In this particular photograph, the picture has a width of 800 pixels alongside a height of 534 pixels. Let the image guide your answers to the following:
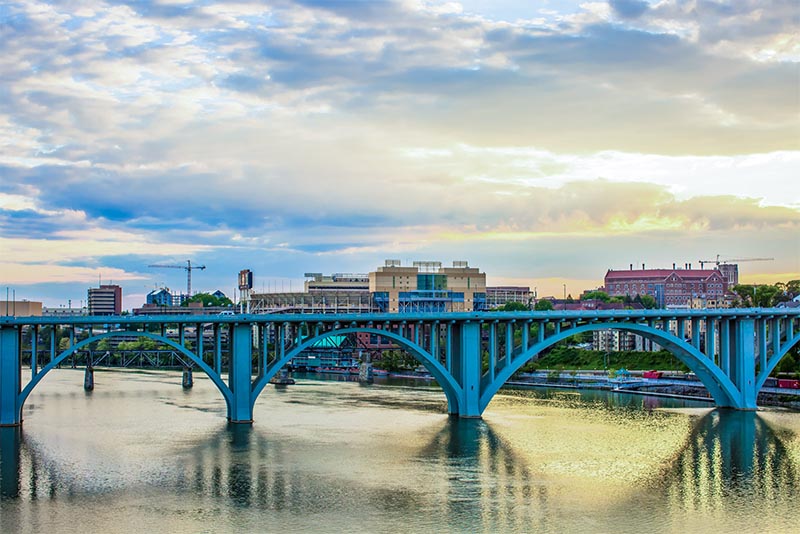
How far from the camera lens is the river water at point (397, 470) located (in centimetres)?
4094

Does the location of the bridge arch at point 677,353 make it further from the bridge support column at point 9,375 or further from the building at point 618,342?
the building at point 618,342

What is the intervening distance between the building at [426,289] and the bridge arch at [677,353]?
259ft

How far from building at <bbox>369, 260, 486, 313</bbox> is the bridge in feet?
258

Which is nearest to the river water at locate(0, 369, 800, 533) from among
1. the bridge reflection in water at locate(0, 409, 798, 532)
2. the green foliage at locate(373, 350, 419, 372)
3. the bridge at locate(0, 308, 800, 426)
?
the bridge reflection in water at locate(0, 409, 798, 532)

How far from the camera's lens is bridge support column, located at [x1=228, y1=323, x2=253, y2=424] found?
6469 centimetres

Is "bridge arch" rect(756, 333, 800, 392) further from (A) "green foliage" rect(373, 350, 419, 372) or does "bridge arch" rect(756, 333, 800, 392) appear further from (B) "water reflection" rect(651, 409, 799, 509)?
(A) "green foliage" rect(373, 350, 419, 372)

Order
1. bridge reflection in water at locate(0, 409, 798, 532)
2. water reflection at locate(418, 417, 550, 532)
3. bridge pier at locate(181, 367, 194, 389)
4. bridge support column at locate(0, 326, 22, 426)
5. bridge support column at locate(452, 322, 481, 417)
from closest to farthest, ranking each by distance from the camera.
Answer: water reflection at locate(418, 417, 550, 532) < bridge reflection in water at locate(0, 409, 798, 532) < bridge support column at locate(0, 326, 22, 426) < bridge support column at locate(452, 322, 481, 417) < bridge pier at locate(181, 367, 194, 389)

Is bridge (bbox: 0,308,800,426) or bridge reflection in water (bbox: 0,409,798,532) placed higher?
bridge (bbox: 0,308,800,426)

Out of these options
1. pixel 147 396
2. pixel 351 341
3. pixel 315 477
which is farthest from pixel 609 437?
pixel 351 341

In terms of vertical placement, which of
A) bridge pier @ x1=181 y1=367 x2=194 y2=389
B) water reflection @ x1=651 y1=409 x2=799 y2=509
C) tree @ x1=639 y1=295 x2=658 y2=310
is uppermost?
tree @ x1=639 y1=295 x2=658 y2=310

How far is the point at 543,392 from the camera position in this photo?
96812 millimetres

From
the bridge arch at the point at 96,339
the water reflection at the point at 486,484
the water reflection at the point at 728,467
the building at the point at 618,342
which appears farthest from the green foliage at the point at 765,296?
the bridge arch at the point at 96,339

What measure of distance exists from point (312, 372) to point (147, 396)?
4775 centimetres

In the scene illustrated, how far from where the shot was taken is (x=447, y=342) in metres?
70.4
